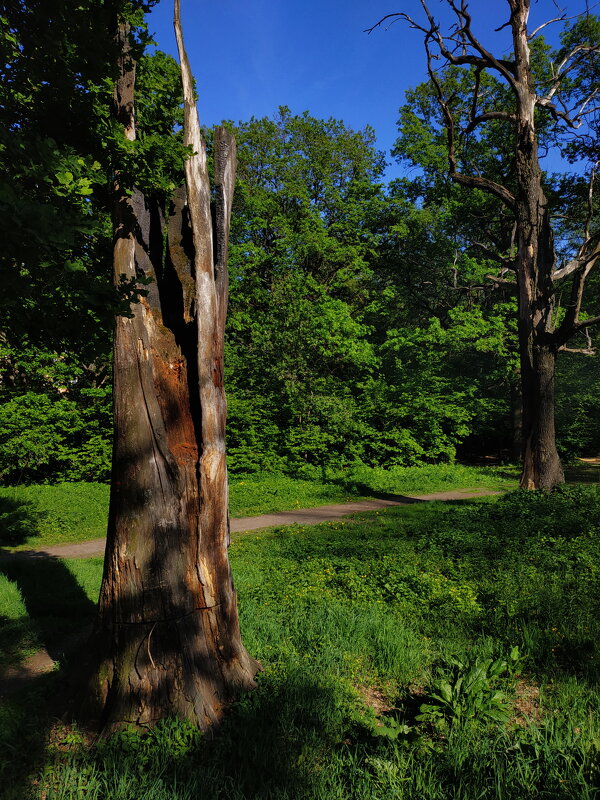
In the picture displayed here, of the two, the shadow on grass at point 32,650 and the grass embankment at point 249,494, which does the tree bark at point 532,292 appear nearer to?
the grass embankment at point 249,494

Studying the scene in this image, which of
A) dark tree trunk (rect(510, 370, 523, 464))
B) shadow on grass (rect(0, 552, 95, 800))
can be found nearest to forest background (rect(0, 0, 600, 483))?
dark tree trunk (rect(510, 370, 523, 464))

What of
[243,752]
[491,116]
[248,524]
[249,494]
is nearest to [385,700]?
[243,752]

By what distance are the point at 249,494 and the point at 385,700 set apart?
9561 mm

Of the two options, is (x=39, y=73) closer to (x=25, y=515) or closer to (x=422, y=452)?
(x=25, y=515)

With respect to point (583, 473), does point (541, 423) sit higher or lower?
higher

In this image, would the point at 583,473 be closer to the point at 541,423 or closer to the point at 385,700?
the point at 541,423

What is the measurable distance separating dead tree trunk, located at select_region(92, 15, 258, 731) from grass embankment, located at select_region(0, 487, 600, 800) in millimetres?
278

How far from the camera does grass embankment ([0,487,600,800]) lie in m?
2.44

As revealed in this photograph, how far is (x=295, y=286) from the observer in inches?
666

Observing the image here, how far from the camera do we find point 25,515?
9.60 meters

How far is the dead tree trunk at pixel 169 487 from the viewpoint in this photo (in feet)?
10.2

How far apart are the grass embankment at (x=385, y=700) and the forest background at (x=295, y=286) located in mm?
2515

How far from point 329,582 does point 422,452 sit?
12797 millimetres

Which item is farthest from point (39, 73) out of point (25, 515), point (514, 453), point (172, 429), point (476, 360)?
point (514, 453)
